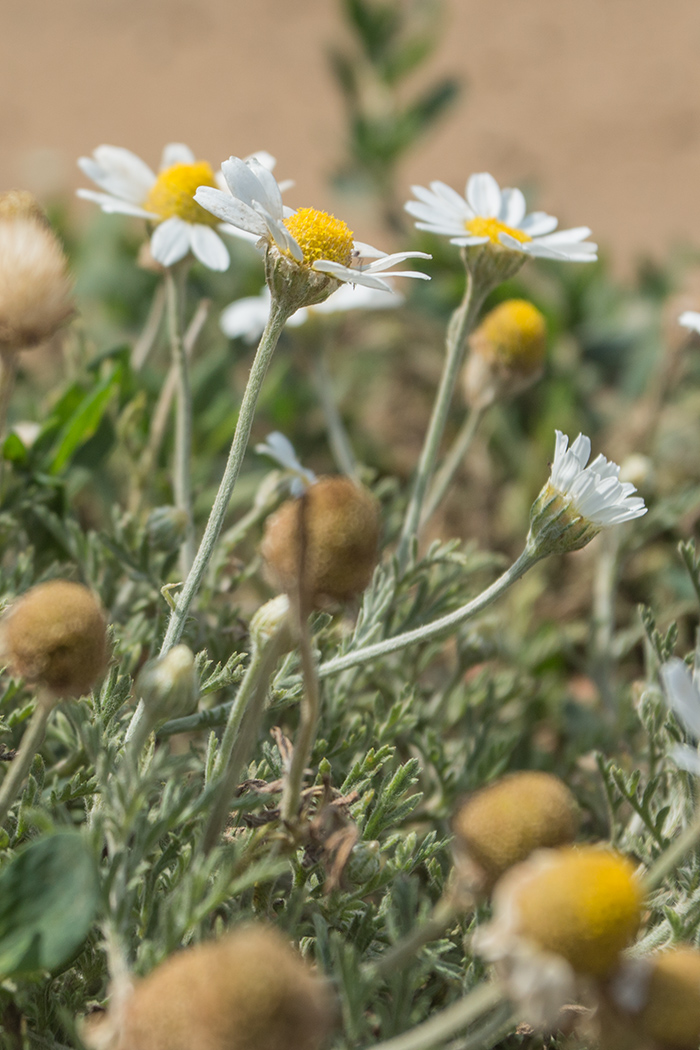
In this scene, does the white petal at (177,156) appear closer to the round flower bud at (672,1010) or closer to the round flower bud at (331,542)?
the round flower bud at (331,542)

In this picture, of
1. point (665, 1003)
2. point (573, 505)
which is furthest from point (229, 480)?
point (665, 1003)

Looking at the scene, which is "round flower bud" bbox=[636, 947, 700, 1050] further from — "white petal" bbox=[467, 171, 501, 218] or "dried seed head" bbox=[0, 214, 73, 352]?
"white petal" bbox=[467, 171, 501, 218]

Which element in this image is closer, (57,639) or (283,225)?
(57,639)

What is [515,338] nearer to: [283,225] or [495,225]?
[495,225]

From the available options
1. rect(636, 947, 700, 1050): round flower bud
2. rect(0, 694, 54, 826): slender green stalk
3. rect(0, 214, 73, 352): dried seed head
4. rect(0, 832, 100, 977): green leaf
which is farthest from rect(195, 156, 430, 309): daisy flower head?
rect(636, 947, 700, 1050): round flower bud

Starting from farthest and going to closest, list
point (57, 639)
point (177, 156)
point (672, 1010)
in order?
point (177, 156) → point (57, 639) → point (672, 1010)

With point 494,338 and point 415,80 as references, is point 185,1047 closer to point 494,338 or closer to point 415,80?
point 494,338
